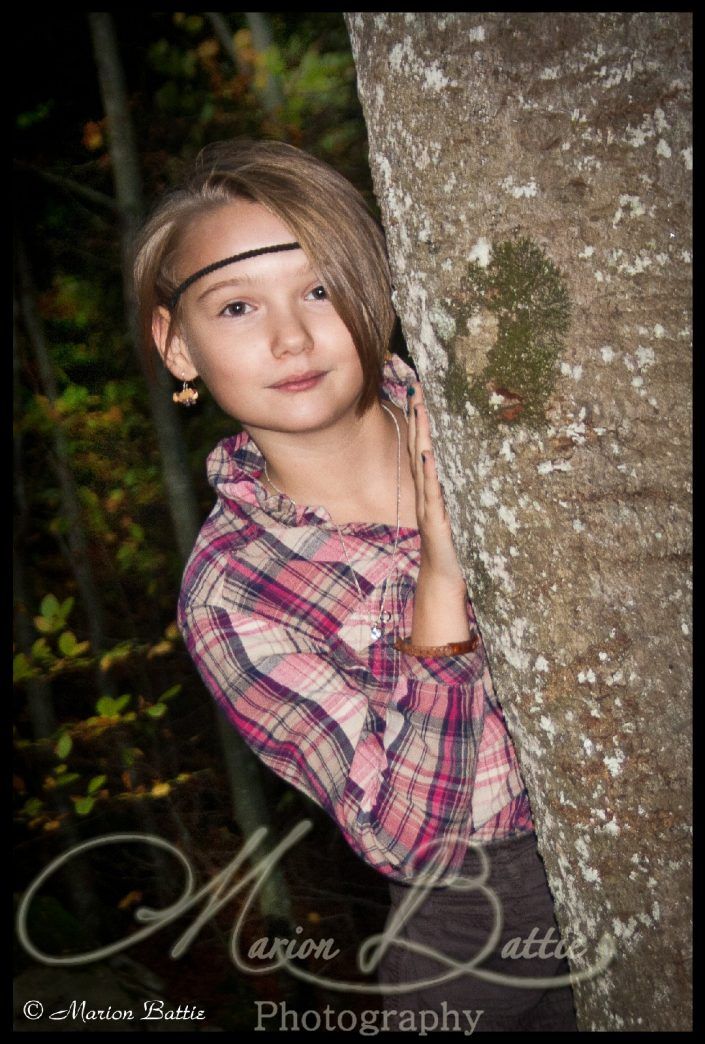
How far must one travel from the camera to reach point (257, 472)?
6.68ft

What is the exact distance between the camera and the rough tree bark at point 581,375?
0.93 m

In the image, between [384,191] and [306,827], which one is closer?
[384,191]

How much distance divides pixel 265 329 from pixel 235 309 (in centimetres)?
10

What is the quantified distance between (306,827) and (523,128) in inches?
204

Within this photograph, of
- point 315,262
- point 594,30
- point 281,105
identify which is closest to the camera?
point 594,30

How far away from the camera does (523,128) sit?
951 mm

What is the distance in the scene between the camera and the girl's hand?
1358 millimetres

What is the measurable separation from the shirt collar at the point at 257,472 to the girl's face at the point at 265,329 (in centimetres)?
24

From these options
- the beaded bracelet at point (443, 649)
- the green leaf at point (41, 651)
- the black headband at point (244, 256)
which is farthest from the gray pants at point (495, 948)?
the green leaf at point (41, 651)

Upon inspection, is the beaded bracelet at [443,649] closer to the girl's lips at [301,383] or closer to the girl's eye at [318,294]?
the girl's lips at [301,383]

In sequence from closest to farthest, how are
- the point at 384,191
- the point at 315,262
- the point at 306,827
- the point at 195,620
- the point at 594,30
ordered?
the point at 594,30 < the point at 384,191 < the point at 315,262 < the point at 195,620 < the point at 306,827

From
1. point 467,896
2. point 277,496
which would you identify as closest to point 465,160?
point 277,496

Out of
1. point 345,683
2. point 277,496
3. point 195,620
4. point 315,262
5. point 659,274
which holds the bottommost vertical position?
point 345,683

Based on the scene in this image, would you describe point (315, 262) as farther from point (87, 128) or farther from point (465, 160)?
point (87, 128)
